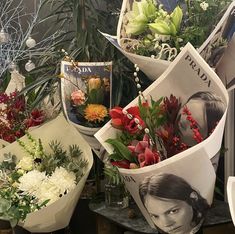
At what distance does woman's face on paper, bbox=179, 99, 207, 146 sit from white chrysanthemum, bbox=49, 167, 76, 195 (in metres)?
0.51

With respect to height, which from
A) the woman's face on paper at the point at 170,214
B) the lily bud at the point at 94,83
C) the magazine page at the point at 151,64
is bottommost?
the woman's face on paper at the point at 170,214

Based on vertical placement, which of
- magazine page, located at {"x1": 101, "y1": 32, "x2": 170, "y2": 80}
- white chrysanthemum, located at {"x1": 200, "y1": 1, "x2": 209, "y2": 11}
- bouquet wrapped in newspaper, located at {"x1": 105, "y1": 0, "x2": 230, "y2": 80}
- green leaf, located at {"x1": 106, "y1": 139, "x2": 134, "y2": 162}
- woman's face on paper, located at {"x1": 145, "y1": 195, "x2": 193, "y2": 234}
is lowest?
woman's face on paper, located at {"x1": 145, "y1": 195, "x2": 193, "y2": 234}

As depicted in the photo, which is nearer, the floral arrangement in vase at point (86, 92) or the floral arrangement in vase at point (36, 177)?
the floral arrangement in vase at point (36, 177)

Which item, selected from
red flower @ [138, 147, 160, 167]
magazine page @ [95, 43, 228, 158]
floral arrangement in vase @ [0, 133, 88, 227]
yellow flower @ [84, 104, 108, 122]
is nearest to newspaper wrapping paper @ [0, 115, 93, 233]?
floral arrangement in vase @ [0, 133, 88, 227]

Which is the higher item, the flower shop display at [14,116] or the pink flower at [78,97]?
the pink flower at [78,97]

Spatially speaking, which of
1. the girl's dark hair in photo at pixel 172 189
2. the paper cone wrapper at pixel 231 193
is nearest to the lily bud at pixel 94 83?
the girl's dark hair in photo at pixel 172 189

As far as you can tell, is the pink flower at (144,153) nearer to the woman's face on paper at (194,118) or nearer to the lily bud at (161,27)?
the woman's face on paper at (194,118)

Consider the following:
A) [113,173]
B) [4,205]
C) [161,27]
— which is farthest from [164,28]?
[4,205]

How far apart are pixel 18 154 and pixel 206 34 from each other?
932mm

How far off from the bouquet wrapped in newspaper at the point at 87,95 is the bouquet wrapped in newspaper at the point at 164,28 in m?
0.28

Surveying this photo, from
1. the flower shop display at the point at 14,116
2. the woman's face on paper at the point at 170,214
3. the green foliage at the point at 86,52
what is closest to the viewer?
the woman's face on paper at the point at 170,214

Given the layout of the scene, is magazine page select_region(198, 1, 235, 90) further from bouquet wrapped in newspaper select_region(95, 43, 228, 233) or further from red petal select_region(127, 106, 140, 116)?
red petal select_region(127, 106, 140, 116)

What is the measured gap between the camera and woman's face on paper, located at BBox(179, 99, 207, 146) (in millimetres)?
1312

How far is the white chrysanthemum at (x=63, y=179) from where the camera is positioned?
5.45 feet
